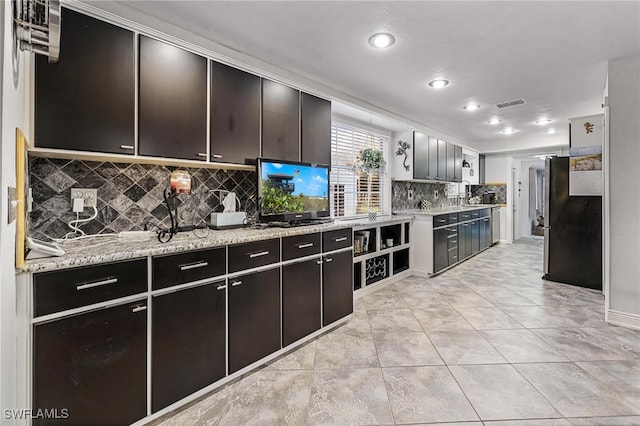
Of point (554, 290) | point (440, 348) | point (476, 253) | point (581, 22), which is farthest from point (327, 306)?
point (476, 253)

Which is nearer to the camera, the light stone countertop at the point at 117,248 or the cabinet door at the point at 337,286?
the light stone countertop at the point at 117,248

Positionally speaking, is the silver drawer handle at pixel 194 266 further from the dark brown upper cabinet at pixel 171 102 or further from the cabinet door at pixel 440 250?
the cabinet door at pixel 440 250

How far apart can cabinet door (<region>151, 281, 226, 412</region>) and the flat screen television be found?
87 cm

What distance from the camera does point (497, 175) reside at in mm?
7645

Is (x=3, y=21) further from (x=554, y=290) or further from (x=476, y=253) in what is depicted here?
(x=476, y=253)

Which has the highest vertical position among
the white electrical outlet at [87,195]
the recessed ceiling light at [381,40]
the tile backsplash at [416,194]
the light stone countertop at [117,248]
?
the recessed ceiling light at [381,40]

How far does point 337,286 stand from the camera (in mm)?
2756

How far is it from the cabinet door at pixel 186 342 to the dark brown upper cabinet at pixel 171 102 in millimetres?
995

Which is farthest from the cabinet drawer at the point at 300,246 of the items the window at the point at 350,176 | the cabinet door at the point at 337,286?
the window at the point at 350,176

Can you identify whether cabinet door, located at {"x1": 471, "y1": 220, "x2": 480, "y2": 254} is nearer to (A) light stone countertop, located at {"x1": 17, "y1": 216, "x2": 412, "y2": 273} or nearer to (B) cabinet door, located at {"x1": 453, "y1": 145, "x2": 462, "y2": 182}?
(B) cabinet door, located at {"x1": 453, "y1": 145, "x2": 462, "y2": 182}

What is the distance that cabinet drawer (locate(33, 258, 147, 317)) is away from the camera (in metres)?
1.25

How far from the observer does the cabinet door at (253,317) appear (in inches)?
76.4

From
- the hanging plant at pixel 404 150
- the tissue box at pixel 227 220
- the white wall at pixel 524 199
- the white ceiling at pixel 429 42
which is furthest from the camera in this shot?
the white wall at pixel 524 199

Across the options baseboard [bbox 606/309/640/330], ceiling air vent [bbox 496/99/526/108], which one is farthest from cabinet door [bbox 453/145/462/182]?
baseboard [bbox 606/309/640/330]
